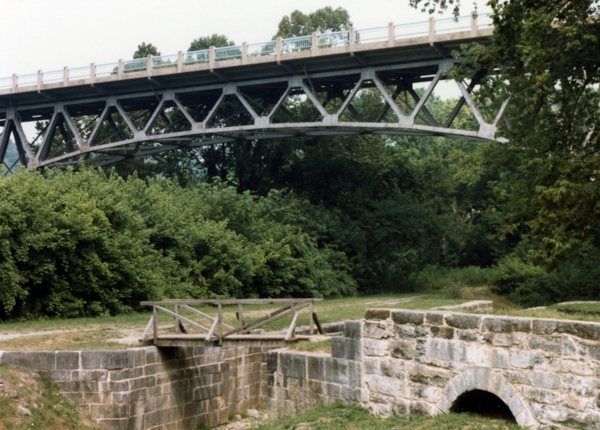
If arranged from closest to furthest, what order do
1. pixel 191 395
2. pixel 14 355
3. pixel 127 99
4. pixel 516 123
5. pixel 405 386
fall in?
pixel 405 386 < pixel 14 355 < pixel 191 395 < pixel 516 123 < pixel 127 99

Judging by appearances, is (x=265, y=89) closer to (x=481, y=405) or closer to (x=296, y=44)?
(x=296, y=44)

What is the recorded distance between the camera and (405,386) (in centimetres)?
1035

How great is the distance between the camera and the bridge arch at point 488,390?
891 centimetres

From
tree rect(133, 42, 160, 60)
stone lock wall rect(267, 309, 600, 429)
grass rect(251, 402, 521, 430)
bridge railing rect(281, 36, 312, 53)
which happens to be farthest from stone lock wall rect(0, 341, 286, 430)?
tree rect(133, 42, 160, 60)

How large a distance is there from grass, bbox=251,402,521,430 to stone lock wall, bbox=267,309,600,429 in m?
0.18

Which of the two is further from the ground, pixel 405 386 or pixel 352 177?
pixel 352 177

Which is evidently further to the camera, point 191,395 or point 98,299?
point 98,299

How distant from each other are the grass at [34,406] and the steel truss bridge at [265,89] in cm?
1847

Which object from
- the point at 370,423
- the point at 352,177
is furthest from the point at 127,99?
the point at 370,423

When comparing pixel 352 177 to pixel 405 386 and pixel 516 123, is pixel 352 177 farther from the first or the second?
pixel 405 386

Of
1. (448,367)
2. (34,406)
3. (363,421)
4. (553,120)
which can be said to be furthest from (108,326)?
(553,120)

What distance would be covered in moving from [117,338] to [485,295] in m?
18.6

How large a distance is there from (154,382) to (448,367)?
240 inches

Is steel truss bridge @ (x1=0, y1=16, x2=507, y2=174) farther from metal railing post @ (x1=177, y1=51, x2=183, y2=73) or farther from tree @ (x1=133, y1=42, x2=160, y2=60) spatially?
tree @ (x1=133, y1=42, x2=160, y2=60)
